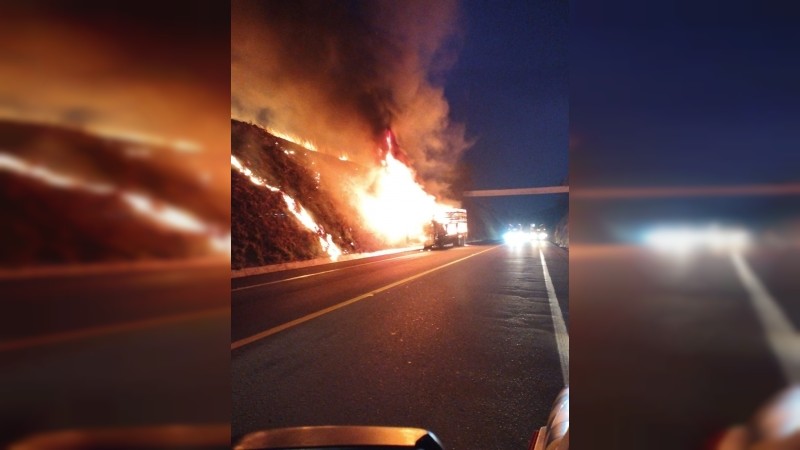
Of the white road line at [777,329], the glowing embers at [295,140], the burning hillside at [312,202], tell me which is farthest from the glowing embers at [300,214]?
the white road line at [777,329]

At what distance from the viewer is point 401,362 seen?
4.57m

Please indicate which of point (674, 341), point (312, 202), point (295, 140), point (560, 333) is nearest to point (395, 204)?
point (312, 202)

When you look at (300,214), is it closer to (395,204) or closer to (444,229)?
(444,229)

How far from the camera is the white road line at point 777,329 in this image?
934 millimetres

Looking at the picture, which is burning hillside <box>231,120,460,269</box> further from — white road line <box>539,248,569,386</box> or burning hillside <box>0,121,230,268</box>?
burning hillside <box>0,121,230,268</box>

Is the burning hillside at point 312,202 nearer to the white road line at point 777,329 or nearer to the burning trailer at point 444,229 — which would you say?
the burning trailer at point 444,229

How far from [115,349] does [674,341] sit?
Result: 1.53 meters

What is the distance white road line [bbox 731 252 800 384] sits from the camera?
0.93 metres

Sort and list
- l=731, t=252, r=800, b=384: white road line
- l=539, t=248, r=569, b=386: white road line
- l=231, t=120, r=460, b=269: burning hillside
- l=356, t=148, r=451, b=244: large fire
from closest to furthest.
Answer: l=731, t=252, r=800, b=384: white road line < l=539, t=248, r=569, b=386: white road line < l=231, t=120, r=460, b=269: burning hillside < l=356, t=148, r=451, b=244: large fire

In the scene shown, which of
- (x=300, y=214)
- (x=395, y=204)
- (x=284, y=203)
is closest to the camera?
(x=284, y=203)

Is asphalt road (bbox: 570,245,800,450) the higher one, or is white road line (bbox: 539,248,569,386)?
asphalt road (bbox: 570,245,800,450)

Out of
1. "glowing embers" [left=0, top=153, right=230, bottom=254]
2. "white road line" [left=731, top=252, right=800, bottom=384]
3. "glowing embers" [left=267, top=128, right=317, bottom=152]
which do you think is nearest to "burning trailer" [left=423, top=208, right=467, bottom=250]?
"glowing embers" [left=267, top=128, right=317, bottom=152]

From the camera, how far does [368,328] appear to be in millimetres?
6102

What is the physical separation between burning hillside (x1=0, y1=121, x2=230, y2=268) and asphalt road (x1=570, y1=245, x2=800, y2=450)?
3.75ft
